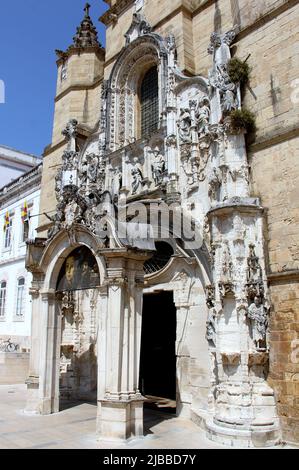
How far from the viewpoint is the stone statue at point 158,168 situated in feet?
43.7

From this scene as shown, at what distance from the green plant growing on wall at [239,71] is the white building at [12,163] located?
27825mm

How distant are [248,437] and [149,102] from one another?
11478 mm

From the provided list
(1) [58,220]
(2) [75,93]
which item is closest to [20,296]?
(2) [75,93]

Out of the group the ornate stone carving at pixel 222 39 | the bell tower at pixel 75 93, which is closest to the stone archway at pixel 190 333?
the ornate stone carving at pixel 222 39

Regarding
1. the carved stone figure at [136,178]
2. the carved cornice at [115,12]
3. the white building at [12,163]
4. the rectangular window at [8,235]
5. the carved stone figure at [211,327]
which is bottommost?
the carved stone figure at [211,327]

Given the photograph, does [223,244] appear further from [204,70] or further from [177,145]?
[204,70]

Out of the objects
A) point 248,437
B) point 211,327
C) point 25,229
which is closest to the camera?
point 248,437

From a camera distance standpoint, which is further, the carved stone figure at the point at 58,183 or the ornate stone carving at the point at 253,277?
the carved stone figure at the point at 58,183

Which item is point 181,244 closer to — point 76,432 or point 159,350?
point 159,350

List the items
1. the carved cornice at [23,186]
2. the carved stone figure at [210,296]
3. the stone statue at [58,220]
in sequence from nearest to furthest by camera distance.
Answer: the carved stone figure at [210,296], the stone statue at [58,220], the carved cornice at [23,186]

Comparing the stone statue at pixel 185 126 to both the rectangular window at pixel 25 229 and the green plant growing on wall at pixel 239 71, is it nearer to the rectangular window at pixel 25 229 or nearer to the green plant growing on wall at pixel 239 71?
the green plant growing on wall at pixel 239 71

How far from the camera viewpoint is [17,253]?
24719 mm

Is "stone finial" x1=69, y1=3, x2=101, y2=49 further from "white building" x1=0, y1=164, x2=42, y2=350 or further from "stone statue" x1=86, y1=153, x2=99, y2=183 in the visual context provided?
"white building" x1=0, y1=164, x2=42, y2=350
